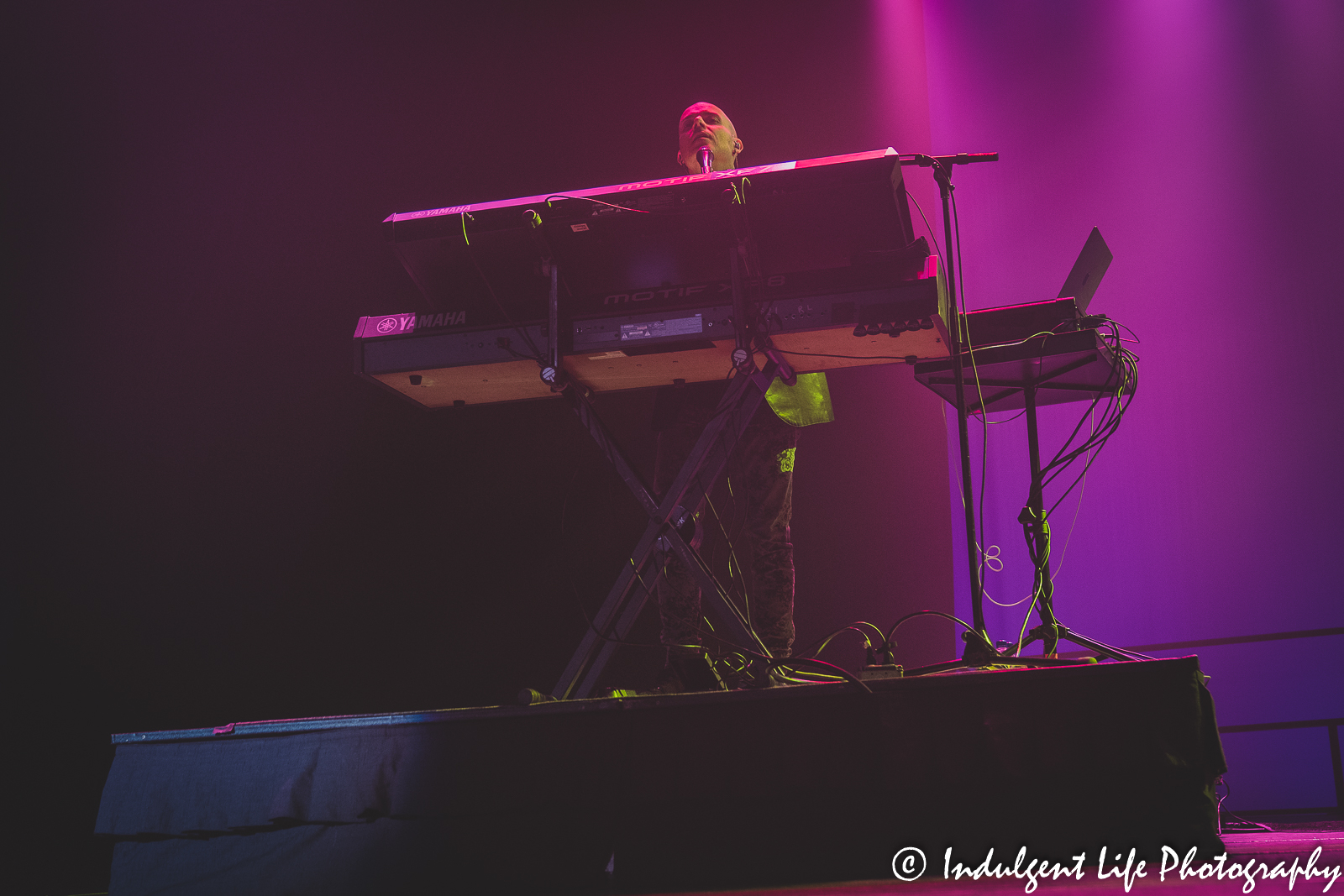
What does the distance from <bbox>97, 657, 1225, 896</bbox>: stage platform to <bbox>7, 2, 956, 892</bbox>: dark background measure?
1.04 meters

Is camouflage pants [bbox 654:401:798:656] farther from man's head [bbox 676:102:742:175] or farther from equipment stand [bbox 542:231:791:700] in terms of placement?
man's head [bbox 676:102:742:175]

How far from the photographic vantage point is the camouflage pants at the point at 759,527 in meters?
2.01

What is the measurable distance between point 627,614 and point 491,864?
0.52m

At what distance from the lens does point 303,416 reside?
2830mm

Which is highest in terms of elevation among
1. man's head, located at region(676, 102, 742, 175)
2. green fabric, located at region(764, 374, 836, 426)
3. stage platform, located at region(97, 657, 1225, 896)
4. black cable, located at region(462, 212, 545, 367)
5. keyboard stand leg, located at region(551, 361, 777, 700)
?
man's head, located at region(676, 102, 742, 175)

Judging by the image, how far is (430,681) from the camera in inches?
108

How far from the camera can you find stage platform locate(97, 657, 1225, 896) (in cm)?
131

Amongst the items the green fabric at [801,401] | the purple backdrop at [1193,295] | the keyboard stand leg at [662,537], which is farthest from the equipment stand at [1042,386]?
the purple backdrop at [1193,295]

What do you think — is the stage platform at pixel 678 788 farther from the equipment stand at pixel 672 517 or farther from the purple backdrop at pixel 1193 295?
the purple backdrop at pixel 1193 295

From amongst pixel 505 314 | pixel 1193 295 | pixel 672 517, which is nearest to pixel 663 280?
pixel 505 314

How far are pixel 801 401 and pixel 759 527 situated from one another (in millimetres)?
323

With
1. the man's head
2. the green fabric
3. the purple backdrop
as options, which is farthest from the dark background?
the green fabric

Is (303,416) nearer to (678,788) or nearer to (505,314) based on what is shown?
(505,314)

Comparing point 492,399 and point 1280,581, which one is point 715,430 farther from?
point 1280,581
